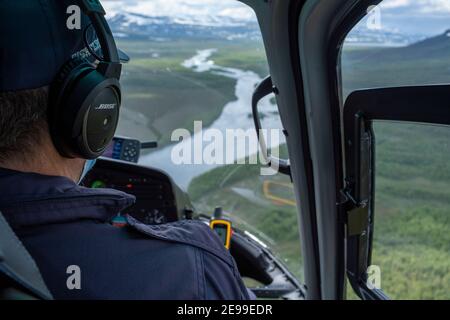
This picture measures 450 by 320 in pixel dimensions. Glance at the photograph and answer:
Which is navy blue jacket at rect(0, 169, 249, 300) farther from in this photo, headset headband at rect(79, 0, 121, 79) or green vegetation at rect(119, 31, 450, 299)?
green vegetation at rect(119, 31, 450, 299)

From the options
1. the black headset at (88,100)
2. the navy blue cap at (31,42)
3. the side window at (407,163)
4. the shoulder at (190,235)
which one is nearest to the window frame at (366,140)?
the side window at (407,163)

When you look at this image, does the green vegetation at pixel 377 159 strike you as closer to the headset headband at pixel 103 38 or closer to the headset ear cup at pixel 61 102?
the headset headband at pixel 103 38

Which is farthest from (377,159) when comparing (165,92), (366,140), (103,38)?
(165,92)

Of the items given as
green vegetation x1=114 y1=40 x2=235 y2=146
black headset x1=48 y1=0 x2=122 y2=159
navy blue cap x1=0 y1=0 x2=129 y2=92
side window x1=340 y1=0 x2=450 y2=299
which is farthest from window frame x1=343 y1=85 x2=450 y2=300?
green vegetation x1=114 y1=40 x2=235 y2=146

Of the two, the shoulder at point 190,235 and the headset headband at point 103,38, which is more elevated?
the headset headband at point 103,38

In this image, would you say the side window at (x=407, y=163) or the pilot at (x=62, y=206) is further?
the side window at (x=407, y=163)

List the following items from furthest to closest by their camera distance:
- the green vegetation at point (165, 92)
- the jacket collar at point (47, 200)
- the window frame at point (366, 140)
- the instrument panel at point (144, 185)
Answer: the green vegetation at point (165, 92) < the instrument panel at point (144, 185) < the window frame at point (366, 140) < the jacket collar at point (47, 200)

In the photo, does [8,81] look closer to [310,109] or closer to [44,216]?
[44,216]
